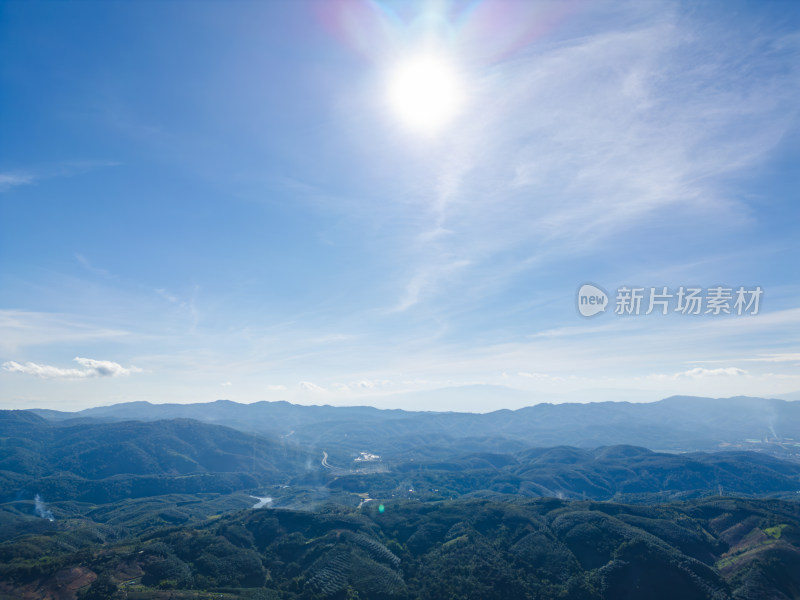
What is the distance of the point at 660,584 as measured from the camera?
121125 millimetres

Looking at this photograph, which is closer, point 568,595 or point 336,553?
point 568,595

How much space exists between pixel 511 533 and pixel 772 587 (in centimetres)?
8012

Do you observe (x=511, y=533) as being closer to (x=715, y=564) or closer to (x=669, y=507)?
(x=715, y=564)

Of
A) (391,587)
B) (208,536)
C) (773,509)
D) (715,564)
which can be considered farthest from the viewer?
(773,509)

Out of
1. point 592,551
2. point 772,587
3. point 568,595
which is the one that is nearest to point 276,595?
point 568,595

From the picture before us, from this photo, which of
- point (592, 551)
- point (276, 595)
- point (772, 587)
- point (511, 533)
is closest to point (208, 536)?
point (276, 595)

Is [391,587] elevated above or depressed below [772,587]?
below

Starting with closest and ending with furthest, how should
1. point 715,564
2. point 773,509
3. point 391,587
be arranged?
point 391,587 → point 715,564 → point 773,509

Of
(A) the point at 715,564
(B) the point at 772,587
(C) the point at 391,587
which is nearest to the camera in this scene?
(B) the point at 772,587

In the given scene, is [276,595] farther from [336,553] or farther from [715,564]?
[715,564]

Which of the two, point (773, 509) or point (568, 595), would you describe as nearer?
point (568, 595)

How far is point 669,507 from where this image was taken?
A: 197m

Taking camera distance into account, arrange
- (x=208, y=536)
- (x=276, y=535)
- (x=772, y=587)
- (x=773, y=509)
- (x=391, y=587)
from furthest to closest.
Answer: (x=773, y=509)
(x=276, y=535)
(x=208, y=536)
(x=391, y=587)
(x=772, y=587)

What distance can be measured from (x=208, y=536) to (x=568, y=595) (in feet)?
411
